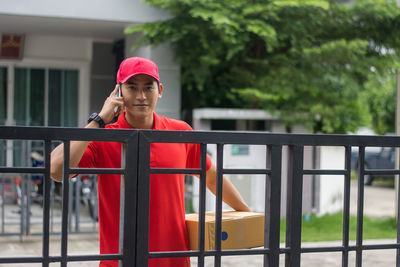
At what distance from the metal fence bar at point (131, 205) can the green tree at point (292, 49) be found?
22.5ft

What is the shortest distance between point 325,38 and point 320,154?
2185 mm

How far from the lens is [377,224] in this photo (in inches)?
373

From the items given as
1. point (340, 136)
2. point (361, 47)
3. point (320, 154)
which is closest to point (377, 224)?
point (320, 154)

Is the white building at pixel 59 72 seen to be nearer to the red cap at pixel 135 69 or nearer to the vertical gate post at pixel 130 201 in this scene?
the red cap at pixel 135 69

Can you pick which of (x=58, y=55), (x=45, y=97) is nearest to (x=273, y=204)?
(x=58, y=55)

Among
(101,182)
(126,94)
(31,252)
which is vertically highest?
(126,94)

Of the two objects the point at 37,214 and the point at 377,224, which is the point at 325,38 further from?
the point at 37,214

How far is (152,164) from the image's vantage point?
9.05 ft

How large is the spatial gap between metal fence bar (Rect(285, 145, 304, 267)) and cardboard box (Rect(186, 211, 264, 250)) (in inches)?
7.3

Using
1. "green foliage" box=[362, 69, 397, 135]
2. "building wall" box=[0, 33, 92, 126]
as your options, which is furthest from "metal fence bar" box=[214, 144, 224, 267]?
"green foliage" box=[362, 69, 397, 135]

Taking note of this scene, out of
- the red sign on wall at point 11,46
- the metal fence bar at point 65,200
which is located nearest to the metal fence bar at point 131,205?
the metal fence bar at point 65,200

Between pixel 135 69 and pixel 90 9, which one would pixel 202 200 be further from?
pixel 90 9

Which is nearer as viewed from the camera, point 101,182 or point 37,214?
point 101,182

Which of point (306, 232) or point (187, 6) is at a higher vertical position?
point (187, 6)
